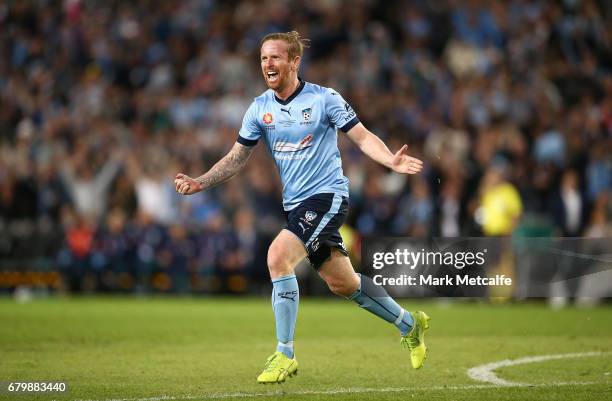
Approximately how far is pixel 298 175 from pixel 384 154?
75 cm

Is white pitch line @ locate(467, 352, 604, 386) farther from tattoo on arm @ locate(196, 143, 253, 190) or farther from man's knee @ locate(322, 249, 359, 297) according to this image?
tattoo on arm @ locate(196, 143, 253, 190)

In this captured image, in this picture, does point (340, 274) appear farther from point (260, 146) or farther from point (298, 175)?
point (260, 146)

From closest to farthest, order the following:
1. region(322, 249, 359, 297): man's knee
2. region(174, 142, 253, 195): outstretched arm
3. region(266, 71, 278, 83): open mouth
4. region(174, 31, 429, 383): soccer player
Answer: region(174, 31, 429, 383): soccer player
region(266, 71, 278, 83): open mouth
region(322, 249, 359, 297): man's knee
region(174, 142, 253, 195): outstretched arm

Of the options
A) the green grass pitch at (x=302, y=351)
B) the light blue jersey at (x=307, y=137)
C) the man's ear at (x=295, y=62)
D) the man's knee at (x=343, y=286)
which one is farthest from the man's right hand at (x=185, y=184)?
the green grass pitch at (x=302, y=351)

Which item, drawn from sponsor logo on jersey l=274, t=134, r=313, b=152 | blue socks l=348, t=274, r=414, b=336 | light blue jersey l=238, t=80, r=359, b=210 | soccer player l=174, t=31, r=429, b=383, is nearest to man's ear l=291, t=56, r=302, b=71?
soccer player l=174, t=31, r=429, b=383

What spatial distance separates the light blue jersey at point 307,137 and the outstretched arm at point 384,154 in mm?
99

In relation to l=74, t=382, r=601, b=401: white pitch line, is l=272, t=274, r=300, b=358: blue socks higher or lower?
higher

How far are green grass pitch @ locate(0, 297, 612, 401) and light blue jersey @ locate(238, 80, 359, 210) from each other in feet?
5.01

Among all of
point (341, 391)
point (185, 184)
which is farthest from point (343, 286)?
point (185, 184)

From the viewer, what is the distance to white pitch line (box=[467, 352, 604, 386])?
8.58 meters

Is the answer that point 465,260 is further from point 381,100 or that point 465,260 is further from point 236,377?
point 381,100

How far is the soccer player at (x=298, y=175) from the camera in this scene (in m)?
8.26

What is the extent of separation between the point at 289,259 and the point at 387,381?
1331mm

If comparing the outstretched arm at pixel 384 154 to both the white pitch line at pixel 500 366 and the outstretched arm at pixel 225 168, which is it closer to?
the outstretched arm at pixel 225 168
